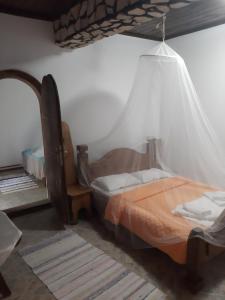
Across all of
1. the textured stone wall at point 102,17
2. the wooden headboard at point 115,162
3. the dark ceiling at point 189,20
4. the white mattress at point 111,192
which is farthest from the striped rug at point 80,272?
the dark ceiling at point 189,20

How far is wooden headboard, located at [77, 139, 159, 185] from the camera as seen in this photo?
3.11m

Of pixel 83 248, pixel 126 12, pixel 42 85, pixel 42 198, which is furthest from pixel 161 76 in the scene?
pixel 42 198

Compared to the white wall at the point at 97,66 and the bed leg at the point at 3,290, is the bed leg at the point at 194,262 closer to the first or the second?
the bed leg at the point at 3,290

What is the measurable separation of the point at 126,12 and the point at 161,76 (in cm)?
87

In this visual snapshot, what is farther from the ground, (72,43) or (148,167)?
Result: (72,43)

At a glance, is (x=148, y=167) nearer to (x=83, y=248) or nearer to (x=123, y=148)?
(x=123, y=148)

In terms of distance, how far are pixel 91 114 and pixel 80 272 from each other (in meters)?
2.13

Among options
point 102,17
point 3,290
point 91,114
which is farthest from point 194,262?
point 91,114

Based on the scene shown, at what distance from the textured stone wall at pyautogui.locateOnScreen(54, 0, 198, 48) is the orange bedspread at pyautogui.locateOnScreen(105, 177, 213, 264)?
1744 millimetres

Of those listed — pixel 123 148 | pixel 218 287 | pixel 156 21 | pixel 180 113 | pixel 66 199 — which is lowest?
pixel 218 287

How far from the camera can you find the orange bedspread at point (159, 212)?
6.84 ft

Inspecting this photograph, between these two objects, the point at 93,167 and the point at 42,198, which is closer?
the point at 93,167

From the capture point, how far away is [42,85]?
9.84 ft

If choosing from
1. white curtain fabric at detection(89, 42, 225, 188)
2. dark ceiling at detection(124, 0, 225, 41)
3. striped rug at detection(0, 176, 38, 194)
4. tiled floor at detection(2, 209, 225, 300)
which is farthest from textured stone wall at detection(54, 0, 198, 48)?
striped rug at detection(0, 176, 38, 194)
